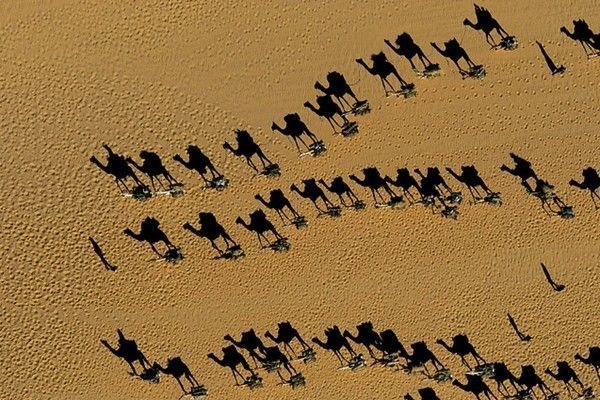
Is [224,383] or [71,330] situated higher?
[71,330]

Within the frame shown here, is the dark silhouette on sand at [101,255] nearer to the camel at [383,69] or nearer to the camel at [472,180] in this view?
the camel at [383,69]

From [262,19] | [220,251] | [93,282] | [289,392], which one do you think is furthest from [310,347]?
[262,19]

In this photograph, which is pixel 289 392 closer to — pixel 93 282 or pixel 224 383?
pixel 224 383

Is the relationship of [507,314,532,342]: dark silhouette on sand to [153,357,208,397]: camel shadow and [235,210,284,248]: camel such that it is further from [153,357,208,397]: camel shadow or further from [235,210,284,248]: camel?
[153,357,208,397]: camel shadow

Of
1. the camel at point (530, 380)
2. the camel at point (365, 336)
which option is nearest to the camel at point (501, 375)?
the camel at point (530, 380)

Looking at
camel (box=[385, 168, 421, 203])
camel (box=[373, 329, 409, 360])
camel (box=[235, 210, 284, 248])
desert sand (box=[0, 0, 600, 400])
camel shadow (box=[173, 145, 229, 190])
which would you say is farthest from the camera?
camel (box=[373, 329, 409, 360])

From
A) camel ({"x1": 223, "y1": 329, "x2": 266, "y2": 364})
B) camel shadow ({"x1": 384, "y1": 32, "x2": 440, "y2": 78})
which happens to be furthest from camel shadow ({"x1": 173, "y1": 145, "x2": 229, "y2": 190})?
camel shadow ({"x1": 384, "y1": 32, "x2": 440, "y2": 78})
